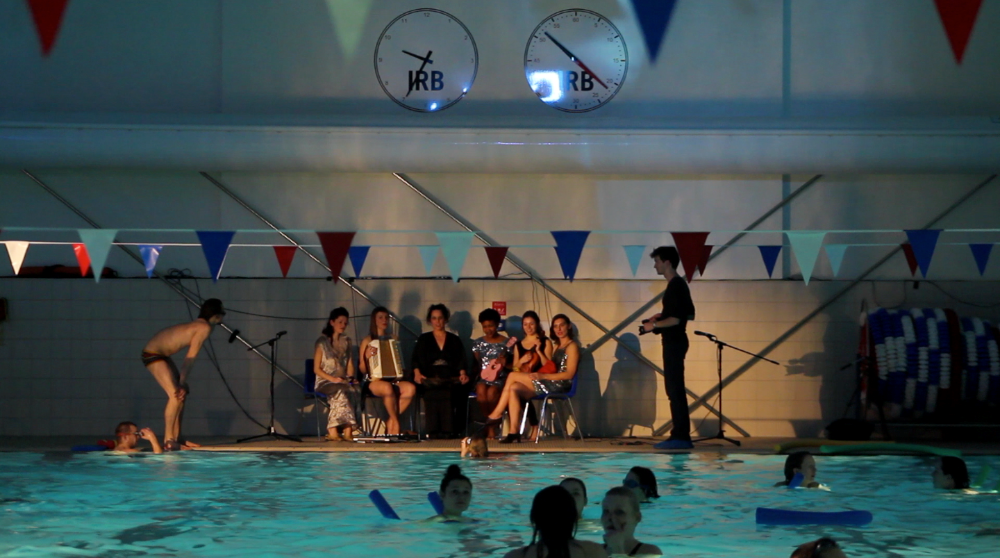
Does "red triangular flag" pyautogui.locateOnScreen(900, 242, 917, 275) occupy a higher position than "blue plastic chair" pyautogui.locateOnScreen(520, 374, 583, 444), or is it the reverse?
"red triangular flag" pyautogui.locateOnScreen(900, 242, 917, 275)

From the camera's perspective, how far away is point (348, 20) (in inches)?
484

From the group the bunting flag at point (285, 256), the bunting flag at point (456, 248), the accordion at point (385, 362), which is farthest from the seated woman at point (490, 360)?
the bunting flag at point (456, 248)

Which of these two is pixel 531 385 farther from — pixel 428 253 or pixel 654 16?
pixel 654 16

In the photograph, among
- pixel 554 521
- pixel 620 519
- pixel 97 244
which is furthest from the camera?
pixel 97 244

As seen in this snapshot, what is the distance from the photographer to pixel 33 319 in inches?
479

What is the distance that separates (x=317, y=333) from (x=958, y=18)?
24.0 ft

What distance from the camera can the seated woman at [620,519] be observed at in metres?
4.98

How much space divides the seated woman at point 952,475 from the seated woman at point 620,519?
11.8 feet

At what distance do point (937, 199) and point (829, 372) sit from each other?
7.57 ft

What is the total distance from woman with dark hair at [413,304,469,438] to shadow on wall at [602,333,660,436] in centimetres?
174

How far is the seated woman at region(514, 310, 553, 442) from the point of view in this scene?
11.4 meters

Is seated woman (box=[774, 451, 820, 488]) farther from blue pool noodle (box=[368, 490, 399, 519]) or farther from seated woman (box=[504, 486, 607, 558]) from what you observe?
seated woman (box=[504, 486, 607, 558])

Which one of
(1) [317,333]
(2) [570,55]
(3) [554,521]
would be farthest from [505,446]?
(3) [554,521]

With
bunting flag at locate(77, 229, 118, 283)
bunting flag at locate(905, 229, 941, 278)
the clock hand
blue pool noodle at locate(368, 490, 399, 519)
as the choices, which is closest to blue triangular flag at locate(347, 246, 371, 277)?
bunting flag at locate(77, 229, 118, 283)
